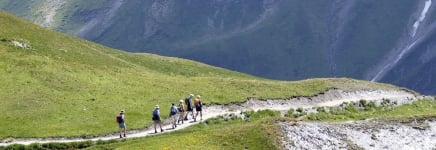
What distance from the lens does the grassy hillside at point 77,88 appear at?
71281 millimetres

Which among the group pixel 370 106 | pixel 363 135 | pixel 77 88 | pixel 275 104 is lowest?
pixel 363 135

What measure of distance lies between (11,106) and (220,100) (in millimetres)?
27811

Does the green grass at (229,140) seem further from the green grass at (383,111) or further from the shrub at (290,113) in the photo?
the shrub at (290,113)

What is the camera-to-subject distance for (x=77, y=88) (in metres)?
82.8

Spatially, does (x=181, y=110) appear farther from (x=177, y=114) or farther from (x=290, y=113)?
(x=290, y=113)

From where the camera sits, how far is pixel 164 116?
7738 centimetres

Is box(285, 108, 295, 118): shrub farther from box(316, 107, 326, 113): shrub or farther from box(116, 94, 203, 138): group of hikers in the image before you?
box(116, 94, 203, 138): group of hikers

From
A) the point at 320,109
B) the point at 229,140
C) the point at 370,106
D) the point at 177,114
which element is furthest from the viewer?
the point at 370,106

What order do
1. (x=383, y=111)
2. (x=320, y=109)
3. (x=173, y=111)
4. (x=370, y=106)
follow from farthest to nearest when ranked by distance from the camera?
1. (x=370, y=106)
2. (x=383, y=111)
3. (x=320, y=109)
4. (x=173, y=111)

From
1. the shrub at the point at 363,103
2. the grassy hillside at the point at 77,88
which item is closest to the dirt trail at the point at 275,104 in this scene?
the grassy hillside at the point at 77,88

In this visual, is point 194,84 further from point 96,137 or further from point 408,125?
point 408,125

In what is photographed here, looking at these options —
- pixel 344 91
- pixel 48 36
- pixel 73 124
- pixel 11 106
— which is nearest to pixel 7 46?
pixel 48 36

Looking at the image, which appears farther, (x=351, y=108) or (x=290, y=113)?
(x=351, y=108)

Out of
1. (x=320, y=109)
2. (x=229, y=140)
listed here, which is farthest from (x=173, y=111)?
(x=320, y=109)
